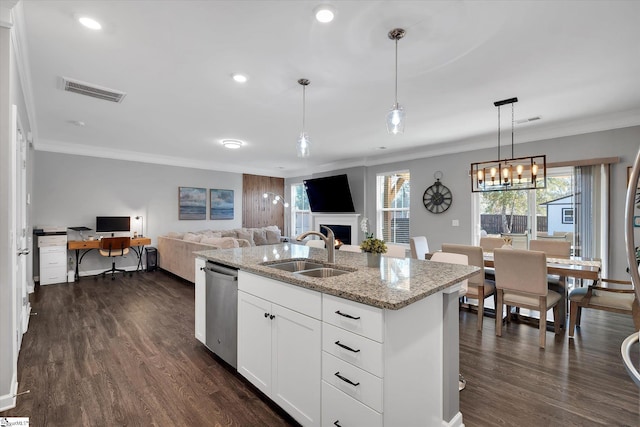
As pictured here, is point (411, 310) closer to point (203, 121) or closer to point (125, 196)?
point (203, 121)

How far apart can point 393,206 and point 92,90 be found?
570 cm

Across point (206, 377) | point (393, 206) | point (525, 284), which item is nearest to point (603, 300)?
point (525, 284)

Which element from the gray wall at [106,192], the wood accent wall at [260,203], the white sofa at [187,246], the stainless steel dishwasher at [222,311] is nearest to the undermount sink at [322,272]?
the stainless steel dishwasher at [222,311]

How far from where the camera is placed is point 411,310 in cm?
152

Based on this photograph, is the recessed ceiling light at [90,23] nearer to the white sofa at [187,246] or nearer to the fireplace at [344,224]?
the white sofa at [187,246]

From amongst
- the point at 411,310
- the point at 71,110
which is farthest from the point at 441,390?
the point at 71,110

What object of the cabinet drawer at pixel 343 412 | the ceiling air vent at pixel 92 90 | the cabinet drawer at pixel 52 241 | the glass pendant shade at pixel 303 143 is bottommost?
the cabinet drawer at pixel 343 412

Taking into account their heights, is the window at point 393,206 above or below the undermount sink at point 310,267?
above

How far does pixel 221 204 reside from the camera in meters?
8.16

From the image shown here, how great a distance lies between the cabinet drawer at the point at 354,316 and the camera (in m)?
1.38

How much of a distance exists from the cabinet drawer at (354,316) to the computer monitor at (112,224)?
6284mm

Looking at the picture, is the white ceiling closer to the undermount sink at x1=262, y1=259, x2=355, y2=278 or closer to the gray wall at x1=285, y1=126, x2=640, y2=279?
the gray wall at x1=285, y1=126, x2=640, y2=279

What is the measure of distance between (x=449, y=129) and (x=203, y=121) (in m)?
3.77

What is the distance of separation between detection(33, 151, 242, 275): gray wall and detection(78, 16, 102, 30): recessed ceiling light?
498 centimetres
